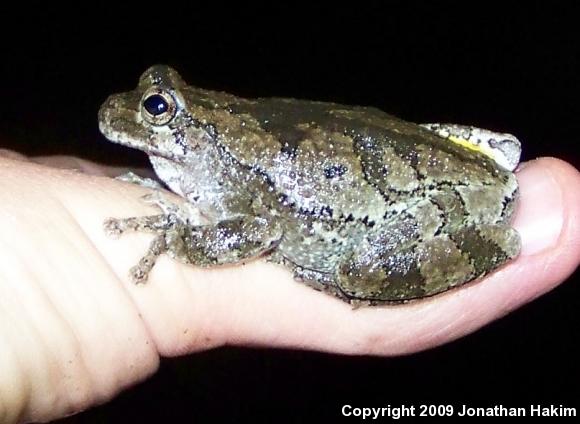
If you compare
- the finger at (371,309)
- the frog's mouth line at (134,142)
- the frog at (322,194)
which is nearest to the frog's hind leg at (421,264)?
the frog at (322,194)

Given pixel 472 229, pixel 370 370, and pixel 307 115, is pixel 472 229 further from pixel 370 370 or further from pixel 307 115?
pixel 370 370

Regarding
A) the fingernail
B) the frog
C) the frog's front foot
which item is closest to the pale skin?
the fingernail

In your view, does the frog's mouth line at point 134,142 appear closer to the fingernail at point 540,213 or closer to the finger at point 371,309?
the finger at point 371,309

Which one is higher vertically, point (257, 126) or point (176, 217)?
point (257, 126)

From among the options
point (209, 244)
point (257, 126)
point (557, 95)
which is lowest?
point (209, 244)

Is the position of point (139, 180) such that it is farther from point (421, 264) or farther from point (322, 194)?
point (421, 264)

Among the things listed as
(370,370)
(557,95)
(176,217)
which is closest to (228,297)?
(176,217)

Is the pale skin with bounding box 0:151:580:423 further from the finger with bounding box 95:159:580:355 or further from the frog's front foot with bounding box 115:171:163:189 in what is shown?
the frog's front foot with bounding box 115:171:163:189

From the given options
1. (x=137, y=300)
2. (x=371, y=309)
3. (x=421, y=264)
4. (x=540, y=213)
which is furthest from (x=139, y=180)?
(x=540, y=213)
